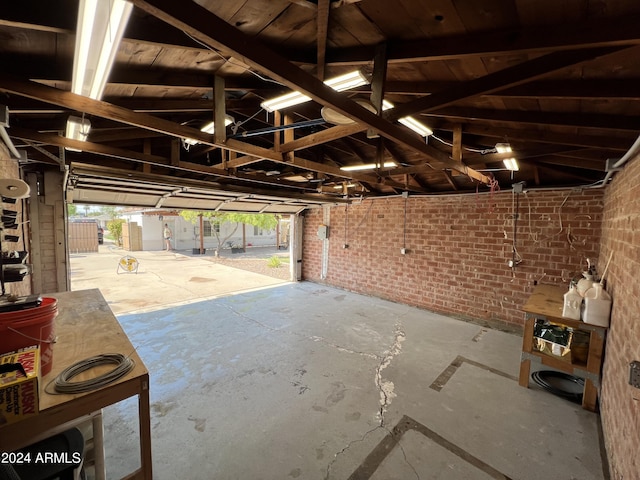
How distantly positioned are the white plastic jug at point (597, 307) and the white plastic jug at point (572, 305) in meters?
0.06

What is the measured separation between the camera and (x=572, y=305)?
271 centimetres

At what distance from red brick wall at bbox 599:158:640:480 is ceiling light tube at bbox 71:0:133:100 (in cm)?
309

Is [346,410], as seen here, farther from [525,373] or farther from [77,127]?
[77,127]

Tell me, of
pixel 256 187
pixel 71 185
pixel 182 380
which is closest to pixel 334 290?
pixel 256 187

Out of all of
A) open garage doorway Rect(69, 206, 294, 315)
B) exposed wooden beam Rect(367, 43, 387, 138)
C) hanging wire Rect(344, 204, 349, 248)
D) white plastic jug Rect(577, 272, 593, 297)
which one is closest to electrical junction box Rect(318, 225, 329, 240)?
hanging wire Rect(344, 204, 349, 248)

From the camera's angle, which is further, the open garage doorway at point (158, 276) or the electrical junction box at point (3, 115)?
the open garage doorway at point (158, 276)

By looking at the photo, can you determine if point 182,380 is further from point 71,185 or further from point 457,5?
point 457,5

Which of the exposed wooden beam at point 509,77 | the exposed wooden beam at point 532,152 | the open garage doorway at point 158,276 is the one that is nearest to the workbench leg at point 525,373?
the exposed wooden beam at point 532,152

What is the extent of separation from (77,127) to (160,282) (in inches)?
260

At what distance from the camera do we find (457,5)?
131 cm

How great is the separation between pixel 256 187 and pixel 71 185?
2.88 meters

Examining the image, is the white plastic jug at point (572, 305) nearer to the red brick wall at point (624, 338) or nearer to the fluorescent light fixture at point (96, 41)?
the red brick wall at point (624, 338)

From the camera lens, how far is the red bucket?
1.34 metres

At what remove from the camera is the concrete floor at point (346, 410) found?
201cm
